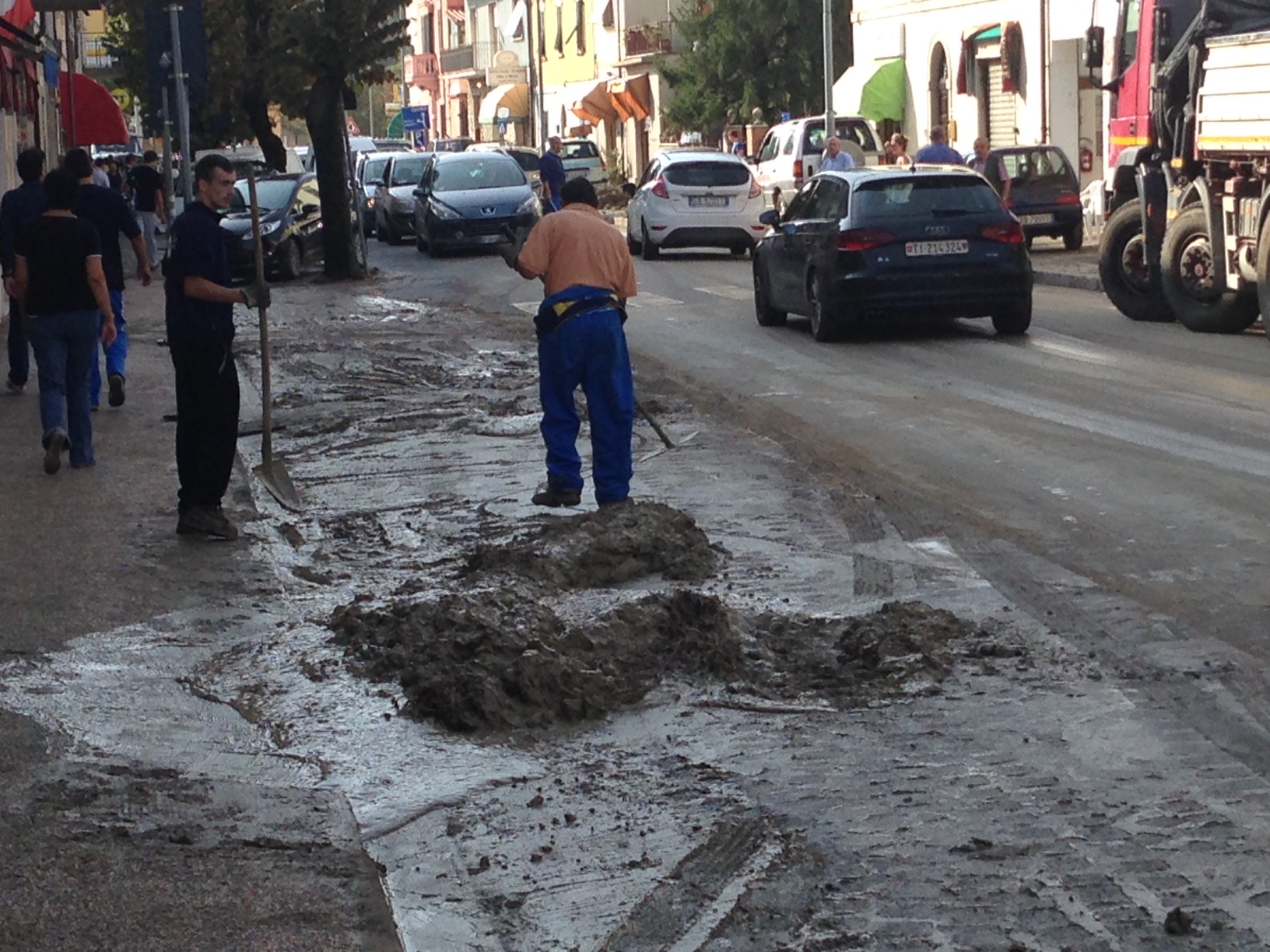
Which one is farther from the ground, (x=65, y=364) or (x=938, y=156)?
(x=938, y=156)

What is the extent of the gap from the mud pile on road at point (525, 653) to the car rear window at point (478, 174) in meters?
27.9

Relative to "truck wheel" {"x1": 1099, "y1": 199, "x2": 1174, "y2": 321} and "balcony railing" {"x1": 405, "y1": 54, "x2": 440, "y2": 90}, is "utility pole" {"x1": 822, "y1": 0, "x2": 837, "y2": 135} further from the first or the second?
"balcony railing" {"x1": 405, "y1": 54, "x2": 440, "y2": 90}

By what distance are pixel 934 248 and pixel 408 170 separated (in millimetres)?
24627

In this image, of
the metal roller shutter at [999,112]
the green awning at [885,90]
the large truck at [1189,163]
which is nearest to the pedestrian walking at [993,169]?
the large truck at [1189,163]

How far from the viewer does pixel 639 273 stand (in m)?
28.8

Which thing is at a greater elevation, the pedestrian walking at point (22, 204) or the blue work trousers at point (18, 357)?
the pedestrian walking at point (22, 204)

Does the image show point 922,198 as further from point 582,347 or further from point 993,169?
point 993,169

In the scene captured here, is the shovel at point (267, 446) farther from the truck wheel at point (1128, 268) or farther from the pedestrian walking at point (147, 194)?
the pedestrian walking at point (147, 194)

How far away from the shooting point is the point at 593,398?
1006 centimetres

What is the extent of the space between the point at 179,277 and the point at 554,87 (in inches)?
2845

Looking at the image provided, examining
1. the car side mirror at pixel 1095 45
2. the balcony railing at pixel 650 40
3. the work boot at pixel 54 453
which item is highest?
the balcony railing at pixel 650 40

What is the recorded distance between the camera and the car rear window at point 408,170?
40750 mm

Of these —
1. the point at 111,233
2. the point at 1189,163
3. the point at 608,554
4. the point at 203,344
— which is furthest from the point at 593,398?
the point at 1189,163

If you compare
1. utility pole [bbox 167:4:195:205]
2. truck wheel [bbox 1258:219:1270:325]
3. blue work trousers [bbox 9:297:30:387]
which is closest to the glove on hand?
blue work trousers [bbox 9:297:30:387]
